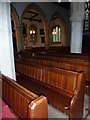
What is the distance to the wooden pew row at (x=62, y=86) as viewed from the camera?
191cm

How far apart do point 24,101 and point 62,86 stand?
3.61ft

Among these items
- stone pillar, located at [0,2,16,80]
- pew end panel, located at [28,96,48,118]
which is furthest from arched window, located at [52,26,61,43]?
pew end panel, located at [28,96,48,118]

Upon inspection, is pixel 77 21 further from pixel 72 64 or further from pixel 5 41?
pixel 5 41

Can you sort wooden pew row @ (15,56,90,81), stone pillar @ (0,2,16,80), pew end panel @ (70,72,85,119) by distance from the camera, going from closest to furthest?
pew end panel @ (70,72,85,119) < stone pillar @ (0,2,16,80) < wooden pew row @ (15,56,90,81)

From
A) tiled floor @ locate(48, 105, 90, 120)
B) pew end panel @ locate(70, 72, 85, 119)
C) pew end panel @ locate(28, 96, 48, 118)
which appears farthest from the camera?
tiled floor @ locate(48, 105, 90, 120)

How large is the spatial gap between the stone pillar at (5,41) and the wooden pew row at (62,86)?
0.69m

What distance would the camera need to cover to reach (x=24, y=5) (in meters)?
9.26

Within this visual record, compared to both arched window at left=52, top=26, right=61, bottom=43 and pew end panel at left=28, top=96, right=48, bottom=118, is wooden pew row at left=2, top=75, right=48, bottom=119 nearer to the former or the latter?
pew end panel at left=28, top=96, right=48, bottom=118

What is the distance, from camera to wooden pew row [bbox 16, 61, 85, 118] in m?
1.91

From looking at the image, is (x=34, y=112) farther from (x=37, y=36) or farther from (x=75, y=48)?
(x=37, y=36)

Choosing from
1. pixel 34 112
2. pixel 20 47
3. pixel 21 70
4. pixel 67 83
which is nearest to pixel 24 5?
pixel 20 47

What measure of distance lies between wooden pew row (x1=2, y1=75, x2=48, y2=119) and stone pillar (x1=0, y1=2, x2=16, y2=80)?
1.69 feet

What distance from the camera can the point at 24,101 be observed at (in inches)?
52.7

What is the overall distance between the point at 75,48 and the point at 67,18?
9.56 m
